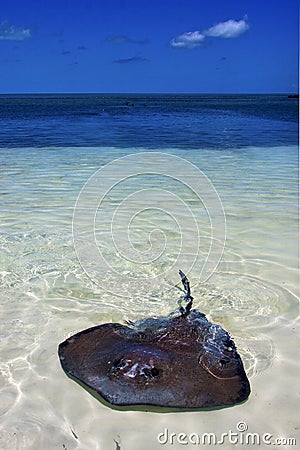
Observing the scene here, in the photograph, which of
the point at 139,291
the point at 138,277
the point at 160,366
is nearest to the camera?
the point at 160,366

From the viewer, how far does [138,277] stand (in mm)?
5133

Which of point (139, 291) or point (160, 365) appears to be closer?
point (160, 365)

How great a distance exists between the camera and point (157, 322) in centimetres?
368

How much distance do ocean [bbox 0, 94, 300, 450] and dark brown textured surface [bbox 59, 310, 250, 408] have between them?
168 mm

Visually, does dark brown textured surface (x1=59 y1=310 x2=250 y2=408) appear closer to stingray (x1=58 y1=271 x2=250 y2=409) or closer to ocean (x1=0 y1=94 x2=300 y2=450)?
stingray (x1=58 y1=271 x2=250 y2=409)

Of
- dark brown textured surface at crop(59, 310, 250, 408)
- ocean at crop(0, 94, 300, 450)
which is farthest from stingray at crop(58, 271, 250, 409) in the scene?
ocean at crop(0, 94, 300, 450)

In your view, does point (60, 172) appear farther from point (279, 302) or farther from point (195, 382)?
point (195, 382)

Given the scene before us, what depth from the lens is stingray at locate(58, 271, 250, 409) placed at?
272 centimetres

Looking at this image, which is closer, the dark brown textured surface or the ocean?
the dark brown textured surface

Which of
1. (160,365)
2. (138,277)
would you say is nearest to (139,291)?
(138,277)

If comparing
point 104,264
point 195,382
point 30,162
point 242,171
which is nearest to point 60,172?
point 30,162

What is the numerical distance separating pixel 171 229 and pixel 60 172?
507 centimetres

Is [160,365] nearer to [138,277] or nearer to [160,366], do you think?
[160,366]

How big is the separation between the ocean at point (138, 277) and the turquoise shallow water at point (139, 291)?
1cm
